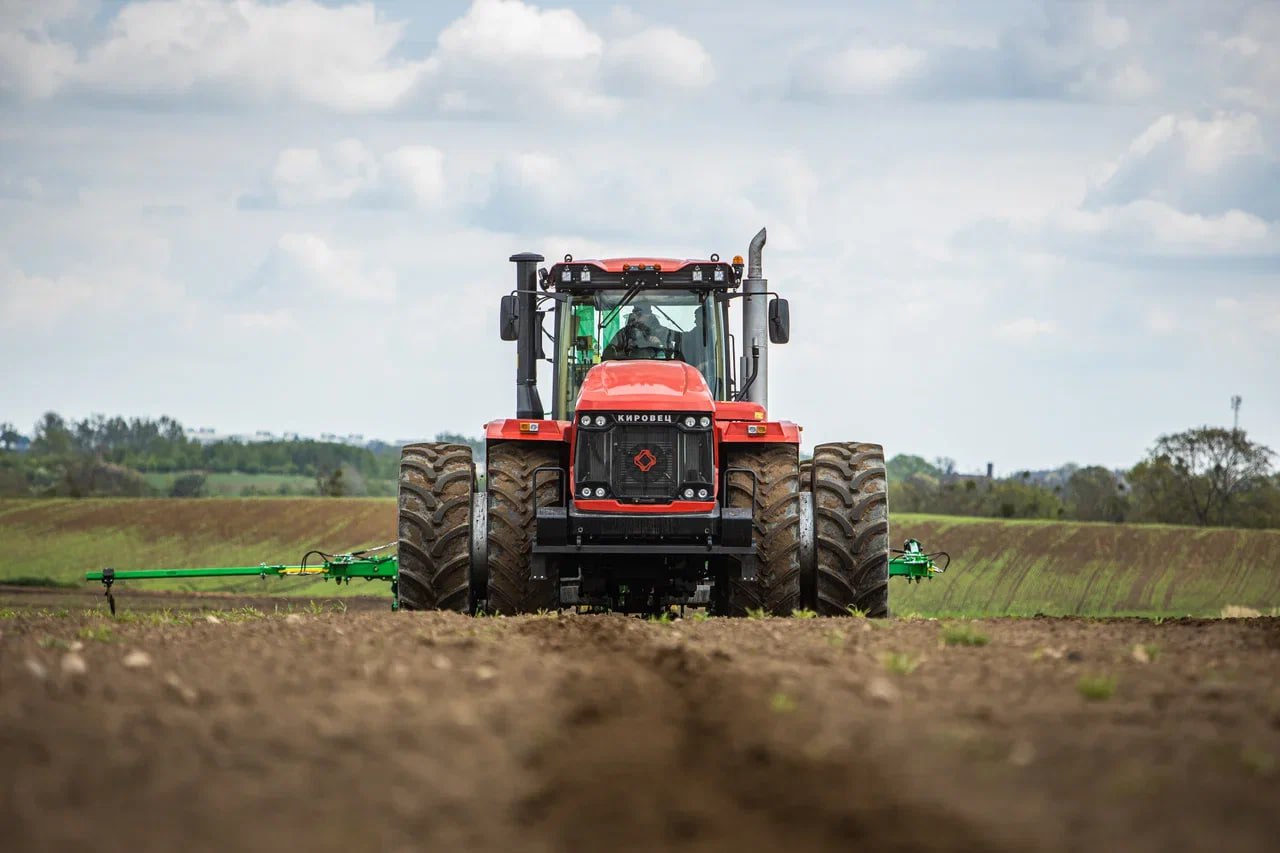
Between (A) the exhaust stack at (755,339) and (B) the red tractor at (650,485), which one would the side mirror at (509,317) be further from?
(A) the exhaust stack at (755,339)

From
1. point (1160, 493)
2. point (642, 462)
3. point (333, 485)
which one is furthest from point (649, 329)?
point (333, 485)

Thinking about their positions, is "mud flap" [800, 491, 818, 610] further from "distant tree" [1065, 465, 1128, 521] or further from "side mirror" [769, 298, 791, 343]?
"distant tree" [1065, 465, 1128, 521]

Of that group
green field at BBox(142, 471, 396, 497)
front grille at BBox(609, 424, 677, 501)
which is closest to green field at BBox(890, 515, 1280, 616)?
front grille at BBox(609, 424, 677, 501)

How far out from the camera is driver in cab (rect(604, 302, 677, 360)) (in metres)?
14.8

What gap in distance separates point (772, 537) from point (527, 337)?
11.2 ft

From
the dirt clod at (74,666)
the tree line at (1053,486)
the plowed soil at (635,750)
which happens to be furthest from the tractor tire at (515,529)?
the tree line at (1053,486)

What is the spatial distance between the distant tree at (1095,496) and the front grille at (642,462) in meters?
55.6

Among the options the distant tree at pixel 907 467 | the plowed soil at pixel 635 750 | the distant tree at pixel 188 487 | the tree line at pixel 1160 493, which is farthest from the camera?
the distant tree at pixel 188 487

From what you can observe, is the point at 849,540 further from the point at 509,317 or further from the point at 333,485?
the point at 333,485

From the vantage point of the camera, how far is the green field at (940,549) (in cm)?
4200

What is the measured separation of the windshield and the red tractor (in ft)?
0.05

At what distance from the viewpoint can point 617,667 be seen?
830 cm

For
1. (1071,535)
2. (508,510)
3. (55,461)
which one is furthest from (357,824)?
(55,461)

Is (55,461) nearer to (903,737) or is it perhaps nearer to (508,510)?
(508,510)
